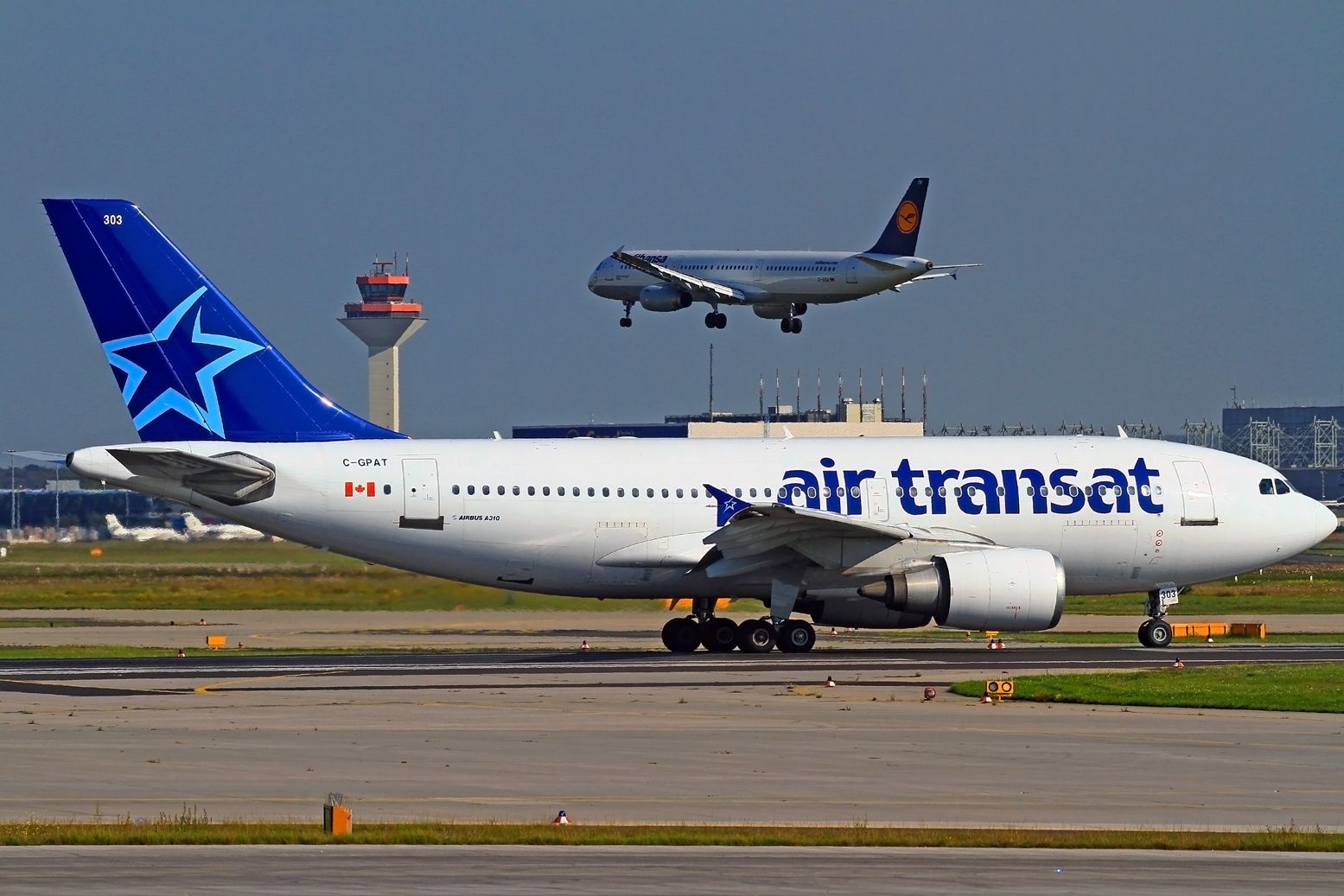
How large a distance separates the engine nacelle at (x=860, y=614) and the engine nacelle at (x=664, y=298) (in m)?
44.2

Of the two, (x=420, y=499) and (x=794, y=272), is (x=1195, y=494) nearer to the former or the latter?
(x=420, y=499)

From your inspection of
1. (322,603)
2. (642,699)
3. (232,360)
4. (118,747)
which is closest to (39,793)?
(118,747)

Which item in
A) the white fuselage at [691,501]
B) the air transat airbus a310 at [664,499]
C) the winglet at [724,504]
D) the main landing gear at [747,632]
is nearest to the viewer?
the air transat airbus a310 at [664,499]

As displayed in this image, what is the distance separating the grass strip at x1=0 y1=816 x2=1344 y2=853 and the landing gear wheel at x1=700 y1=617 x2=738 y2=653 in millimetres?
20743

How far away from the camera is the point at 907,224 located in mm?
78688

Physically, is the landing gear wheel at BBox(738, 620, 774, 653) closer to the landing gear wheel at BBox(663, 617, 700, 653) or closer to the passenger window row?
the landing gear wheel at BBox(663, 617, 700, 653)

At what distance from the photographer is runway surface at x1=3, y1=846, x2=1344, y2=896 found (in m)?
13.3

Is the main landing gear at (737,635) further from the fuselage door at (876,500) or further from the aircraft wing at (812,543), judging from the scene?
the fuselage door at (876,500)

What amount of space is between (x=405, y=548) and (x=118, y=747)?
14363mm

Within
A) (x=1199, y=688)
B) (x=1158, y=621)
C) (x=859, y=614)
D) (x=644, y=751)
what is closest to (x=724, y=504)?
(x=859, y=614)

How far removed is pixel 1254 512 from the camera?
38.6 metres

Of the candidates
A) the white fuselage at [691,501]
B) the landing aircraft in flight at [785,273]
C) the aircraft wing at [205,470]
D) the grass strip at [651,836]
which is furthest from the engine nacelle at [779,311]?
the grass strip at [651,836]

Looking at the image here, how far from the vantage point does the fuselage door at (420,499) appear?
117ft

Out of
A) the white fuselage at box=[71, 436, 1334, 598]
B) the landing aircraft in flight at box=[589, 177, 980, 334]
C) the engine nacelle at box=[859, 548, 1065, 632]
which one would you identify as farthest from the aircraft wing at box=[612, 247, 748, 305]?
the engine nacelle at box=[859, 548, 1065, 632]
